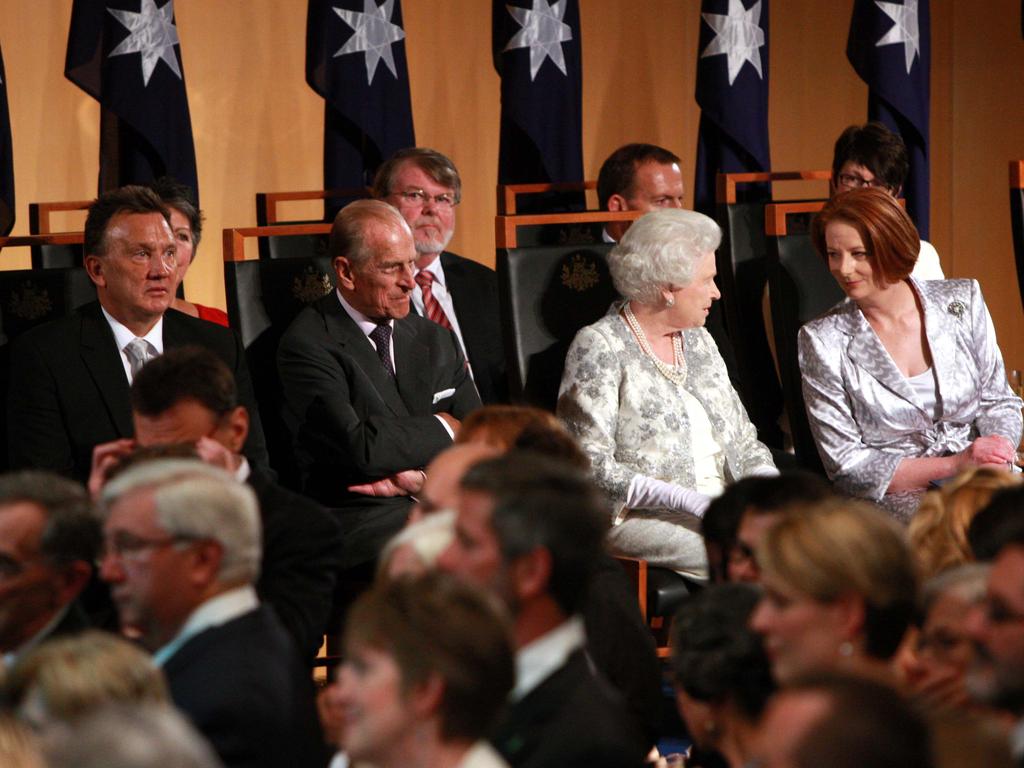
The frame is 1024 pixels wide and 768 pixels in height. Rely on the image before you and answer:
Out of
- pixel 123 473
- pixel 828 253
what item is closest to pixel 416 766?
pixel 123 473

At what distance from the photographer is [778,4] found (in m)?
7.51

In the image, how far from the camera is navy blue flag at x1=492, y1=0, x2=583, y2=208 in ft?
17.5

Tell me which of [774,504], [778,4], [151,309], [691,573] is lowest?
[691,573]

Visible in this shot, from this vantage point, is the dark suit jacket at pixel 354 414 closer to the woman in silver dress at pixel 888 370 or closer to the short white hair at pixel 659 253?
the short white hair at pixel 659 253

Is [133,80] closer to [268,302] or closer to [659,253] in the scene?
[268,302]

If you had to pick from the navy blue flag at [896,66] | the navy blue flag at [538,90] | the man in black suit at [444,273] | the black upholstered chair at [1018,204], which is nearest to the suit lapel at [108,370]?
the man in black suit at [444,273]

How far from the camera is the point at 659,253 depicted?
359cm

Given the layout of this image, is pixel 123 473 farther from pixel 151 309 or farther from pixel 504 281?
pixel 504 281

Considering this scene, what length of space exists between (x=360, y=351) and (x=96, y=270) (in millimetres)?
613

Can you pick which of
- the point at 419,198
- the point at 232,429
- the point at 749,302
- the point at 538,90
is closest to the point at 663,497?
the point at 749,302

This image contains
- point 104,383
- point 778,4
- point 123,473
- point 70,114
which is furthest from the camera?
point 778,4

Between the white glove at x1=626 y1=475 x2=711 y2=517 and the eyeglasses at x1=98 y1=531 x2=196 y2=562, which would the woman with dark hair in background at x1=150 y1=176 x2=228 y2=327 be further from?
the eyeglasses at x1=98 y1=531 x2=196 y2=562

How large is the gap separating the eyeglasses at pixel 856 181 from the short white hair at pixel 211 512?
120 inches

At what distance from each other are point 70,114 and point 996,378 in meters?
3.92
